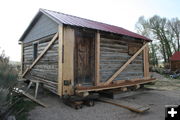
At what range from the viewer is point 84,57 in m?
6.90

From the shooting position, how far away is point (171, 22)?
103 ft

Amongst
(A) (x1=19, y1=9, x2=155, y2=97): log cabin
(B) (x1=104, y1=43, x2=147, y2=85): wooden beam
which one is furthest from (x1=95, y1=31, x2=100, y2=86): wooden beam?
(B) (x1=104, y1=43, x2=147, y2=85): wooden beam

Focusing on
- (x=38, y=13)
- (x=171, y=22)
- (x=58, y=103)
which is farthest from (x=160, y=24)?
(x=58, y=103)

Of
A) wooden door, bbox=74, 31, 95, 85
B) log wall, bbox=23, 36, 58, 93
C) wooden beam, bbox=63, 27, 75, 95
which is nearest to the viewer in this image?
wooden beam, bbox=63, 27, 75, 95

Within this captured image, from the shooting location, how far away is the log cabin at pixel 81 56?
5.55 m

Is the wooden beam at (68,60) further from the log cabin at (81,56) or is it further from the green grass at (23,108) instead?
the green grass at (23,108)

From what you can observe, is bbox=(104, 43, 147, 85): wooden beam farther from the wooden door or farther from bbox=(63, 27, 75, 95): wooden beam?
bbox=(63, 27, 75, 95): wooden beam

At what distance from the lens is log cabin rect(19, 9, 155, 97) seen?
5.55m

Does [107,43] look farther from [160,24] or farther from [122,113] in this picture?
[160,24]

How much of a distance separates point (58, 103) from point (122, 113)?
263 cm

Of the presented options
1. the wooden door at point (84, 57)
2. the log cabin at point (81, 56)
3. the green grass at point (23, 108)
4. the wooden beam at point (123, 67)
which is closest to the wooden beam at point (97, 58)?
the log cabin at point (81, 56)

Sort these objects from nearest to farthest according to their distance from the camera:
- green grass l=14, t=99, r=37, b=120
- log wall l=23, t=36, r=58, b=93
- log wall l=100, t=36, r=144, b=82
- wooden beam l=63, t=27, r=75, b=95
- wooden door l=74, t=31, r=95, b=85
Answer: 1. green grass l=14, t=99, r=37, b=120
2. wooden beam l=63, t=27, r=75, b=95
3. log wall l=23, t=36, r=58, b=93
4. wooden door l=74, t=31, r=95, b=85
5. log wall l=100, t=36, r=144, b=82

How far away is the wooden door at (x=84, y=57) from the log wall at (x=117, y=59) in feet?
1.73

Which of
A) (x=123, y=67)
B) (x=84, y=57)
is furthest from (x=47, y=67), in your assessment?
(x=123, y=67)
